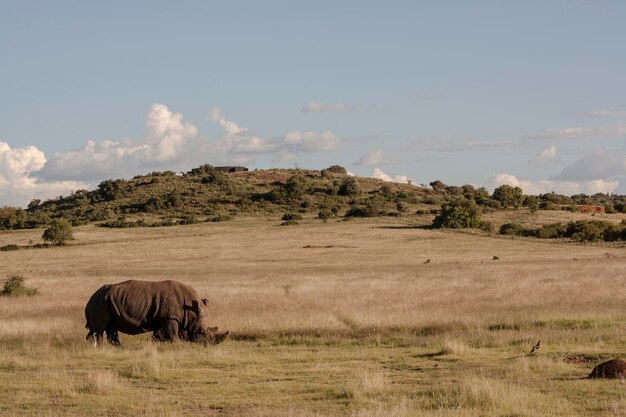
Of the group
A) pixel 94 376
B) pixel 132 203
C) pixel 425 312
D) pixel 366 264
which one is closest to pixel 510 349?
pixel 425 312

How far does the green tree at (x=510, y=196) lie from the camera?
332 ft

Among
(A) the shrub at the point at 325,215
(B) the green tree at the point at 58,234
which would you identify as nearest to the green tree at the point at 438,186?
(A) the shrub at the point at 325,215

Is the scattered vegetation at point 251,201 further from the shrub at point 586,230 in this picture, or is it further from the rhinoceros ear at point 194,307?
the rhinoceros ear at point 194,307

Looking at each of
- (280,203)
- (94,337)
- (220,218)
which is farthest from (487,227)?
(94,337)

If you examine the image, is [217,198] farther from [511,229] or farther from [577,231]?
[577,231]

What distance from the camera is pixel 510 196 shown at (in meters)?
102

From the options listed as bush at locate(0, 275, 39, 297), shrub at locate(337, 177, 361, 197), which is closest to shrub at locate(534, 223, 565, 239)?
shrub at locate(337, 177, 361, 197)

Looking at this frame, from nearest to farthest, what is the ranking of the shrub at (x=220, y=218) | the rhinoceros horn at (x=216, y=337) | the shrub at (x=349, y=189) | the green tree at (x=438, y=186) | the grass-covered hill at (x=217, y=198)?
the rhinoceros horn at (x=216, y=337) → the shrub at (x=220, y=218) → the grass-covered hill at (x=217, y=198) → the shrub at (x=349, y=189) → the green tree at (x=438, y=186)

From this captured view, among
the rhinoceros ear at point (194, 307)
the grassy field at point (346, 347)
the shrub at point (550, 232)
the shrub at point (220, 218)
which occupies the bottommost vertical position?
the grassy field at point (346, 347)

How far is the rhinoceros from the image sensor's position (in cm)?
2092

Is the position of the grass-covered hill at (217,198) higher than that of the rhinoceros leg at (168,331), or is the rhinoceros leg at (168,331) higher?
the grass-covered hill at (217,198)

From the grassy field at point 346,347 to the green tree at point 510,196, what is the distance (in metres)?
51.6

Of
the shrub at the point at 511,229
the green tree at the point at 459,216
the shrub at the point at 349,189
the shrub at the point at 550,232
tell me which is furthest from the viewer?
the shrub at the point at 349,189

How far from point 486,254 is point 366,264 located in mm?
11080
